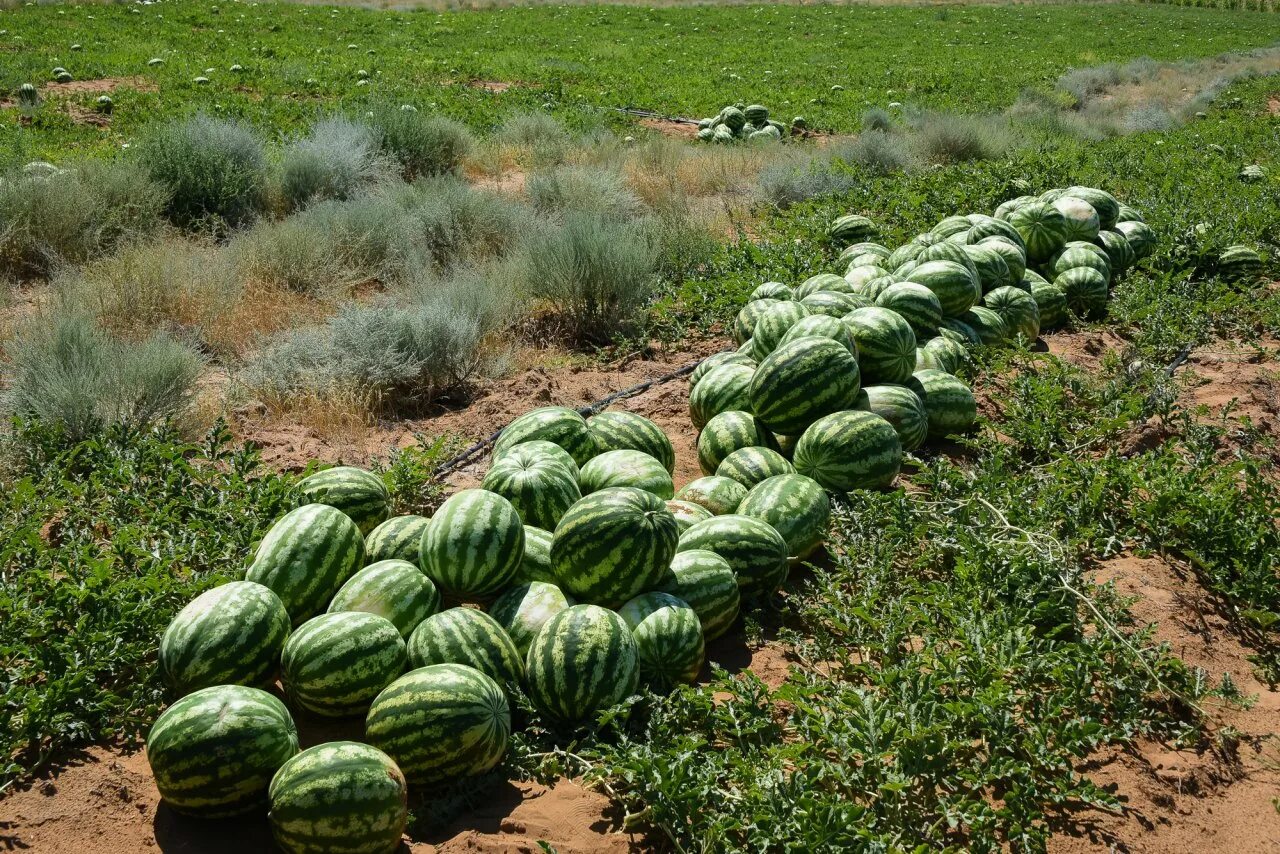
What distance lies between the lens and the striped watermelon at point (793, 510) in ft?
12.0

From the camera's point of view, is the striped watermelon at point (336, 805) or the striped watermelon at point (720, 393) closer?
the striped watermelon at point (336, 805)

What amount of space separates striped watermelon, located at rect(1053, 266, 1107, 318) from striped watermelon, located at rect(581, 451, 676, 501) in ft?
13.1

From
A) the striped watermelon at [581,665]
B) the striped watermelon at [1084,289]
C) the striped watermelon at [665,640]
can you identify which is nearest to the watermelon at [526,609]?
the striped watermelon at [581,665]

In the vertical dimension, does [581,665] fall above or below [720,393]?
below

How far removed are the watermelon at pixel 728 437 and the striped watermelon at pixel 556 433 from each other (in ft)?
1.91

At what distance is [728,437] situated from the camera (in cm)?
429

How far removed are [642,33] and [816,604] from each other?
2518 centimetres

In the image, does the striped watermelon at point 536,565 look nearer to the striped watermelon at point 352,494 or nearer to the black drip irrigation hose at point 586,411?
the striped watermelon at point 352,494

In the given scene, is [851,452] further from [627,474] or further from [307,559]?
[307,559]

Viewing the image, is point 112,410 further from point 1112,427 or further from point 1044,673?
point 1112,427

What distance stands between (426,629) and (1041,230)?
558cm

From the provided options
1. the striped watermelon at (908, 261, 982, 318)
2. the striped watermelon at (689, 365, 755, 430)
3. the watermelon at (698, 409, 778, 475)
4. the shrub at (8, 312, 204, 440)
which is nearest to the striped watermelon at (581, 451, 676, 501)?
the watermelon at (698, 409, 778, 475)

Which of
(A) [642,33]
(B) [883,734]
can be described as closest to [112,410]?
(B) [883,734]

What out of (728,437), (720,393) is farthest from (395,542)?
(720,393)
